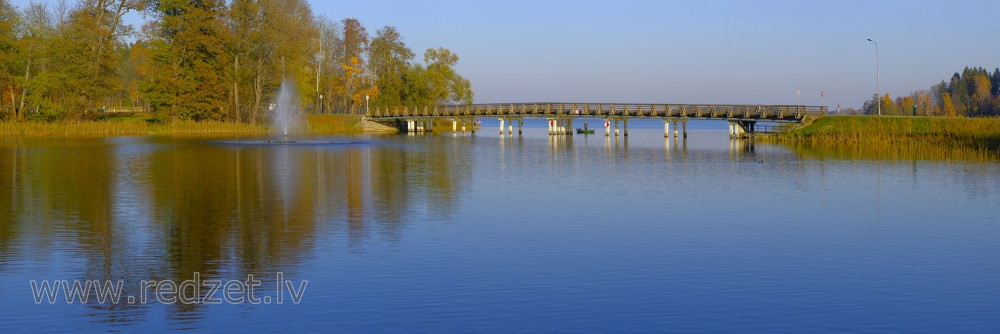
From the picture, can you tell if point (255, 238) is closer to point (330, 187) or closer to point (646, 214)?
point (646, 214)

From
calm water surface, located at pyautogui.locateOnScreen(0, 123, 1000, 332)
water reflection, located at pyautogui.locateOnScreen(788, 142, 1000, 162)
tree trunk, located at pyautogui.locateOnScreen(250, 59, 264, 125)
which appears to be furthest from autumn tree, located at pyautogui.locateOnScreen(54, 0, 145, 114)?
water reflection, located at pyautogui.locateOnScreen(788, 142, 1000, 162)


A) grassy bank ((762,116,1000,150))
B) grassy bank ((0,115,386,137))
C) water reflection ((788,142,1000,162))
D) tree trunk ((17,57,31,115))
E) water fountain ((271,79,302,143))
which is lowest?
water reflection ((788,142,1000,162))

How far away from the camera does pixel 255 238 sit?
65.4 ft

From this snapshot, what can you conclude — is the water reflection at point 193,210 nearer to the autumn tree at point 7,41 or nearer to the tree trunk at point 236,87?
the autumn tree at point 7,41

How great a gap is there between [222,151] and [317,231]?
3687cm

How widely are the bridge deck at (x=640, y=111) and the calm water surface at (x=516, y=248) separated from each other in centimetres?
4322

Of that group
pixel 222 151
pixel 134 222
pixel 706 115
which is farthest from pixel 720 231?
pixel 706 115

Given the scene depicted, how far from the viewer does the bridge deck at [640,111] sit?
8162cm

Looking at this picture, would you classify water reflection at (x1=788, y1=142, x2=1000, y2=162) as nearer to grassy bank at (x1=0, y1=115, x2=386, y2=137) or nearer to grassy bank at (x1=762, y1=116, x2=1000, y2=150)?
grassy bank at (x1=762, y1=116, x2=1000, y2=150)

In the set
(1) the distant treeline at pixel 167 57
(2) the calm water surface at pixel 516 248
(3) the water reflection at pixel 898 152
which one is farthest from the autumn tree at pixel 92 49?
(3) the water reflection at pixel 898 152

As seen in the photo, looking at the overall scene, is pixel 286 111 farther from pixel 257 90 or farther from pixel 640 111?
pixel 640 111

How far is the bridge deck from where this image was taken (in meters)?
81.6

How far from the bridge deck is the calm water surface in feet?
142

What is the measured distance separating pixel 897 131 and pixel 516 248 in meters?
59.6
